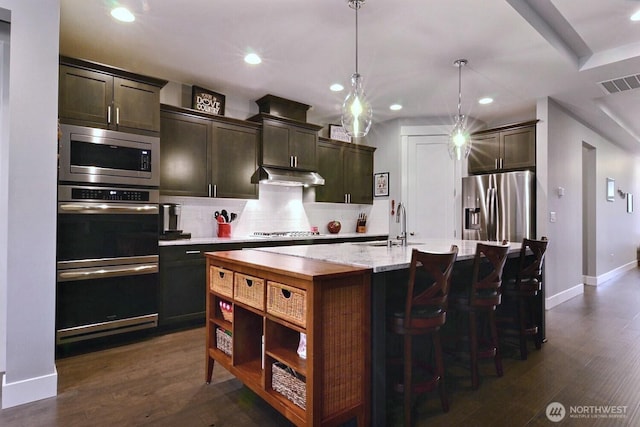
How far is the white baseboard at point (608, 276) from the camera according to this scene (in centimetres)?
598

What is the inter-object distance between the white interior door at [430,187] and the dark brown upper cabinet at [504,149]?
0.42m

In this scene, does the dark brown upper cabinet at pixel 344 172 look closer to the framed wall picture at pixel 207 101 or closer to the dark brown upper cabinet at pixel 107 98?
the framed wall picture at pixel 207 101

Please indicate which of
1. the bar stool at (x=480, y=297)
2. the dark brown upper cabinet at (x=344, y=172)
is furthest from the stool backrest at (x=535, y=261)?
the dark brown upper cabinet at (x=344, y=172)

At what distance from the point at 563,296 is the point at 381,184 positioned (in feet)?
9.81

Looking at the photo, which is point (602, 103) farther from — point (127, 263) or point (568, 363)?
point (127, 263)

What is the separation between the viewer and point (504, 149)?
16.4 ft

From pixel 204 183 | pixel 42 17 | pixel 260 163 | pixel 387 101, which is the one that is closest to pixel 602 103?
pixel 387 101

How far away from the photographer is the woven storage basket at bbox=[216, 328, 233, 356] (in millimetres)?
2307

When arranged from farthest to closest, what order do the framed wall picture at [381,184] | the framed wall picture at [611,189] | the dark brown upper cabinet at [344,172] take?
the framed wall picture at [611,189] → the framed wall picture at [381,184] → the dark brown upper cabinet at [344,172]

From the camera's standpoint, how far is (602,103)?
4.72 metres

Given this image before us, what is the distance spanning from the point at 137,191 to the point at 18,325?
139 cm

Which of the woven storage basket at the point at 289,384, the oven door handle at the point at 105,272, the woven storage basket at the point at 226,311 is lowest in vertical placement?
the woven storage basket at the point at 289,384

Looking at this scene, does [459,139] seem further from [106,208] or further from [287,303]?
[106,208]

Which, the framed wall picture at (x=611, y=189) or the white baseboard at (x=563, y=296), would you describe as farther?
the framed wall picture at (x=611, y=189)
